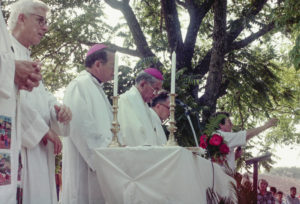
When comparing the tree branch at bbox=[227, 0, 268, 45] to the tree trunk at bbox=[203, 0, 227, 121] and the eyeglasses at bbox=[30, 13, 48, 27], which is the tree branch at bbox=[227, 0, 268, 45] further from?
the eyeglasses at bbox=[30, 13, 48, 27]

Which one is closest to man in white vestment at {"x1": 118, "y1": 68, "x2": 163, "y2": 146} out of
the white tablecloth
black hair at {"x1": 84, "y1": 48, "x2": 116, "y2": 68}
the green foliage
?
black hair at {"x1": 84, "y1": 48, "x2": 116, "y2": 68}

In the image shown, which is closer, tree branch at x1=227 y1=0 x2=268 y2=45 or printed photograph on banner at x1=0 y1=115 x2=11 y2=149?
printed photograph on banner at x1=0 y1=115 x2=11 y2=149

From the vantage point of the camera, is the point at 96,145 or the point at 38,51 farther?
the point at 38,51

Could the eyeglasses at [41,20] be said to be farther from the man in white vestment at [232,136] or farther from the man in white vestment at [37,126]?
the man in white vestment at [232,136]

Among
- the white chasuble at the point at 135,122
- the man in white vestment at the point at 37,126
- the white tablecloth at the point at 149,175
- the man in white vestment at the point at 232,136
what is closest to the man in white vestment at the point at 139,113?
the white chasuble at the point at 135,122

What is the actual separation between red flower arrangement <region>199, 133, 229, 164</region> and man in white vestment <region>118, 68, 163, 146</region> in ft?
1.58

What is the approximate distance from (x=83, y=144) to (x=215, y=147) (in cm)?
162

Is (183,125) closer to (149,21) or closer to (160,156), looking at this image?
(160,156)

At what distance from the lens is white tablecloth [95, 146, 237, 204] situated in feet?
9.96

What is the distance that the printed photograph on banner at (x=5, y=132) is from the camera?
7.80ft

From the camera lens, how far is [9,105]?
96.7 inches

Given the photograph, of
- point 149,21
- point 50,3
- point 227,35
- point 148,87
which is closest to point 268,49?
point 227,35

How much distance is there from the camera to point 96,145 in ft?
12.1

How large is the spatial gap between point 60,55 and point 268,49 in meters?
6.00
